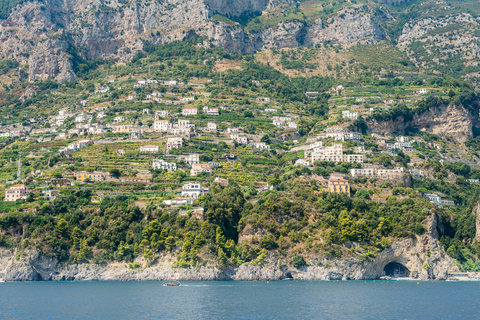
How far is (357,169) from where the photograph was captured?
93.6m

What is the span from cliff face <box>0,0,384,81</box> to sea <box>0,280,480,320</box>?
10035 centimetres

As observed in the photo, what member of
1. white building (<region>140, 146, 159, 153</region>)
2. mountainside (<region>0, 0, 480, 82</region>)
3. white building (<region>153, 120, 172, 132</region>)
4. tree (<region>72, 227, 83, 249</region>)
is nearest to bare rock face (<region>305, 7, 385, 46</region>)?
mountainside (<region>0, 0, 480, 82</region>)

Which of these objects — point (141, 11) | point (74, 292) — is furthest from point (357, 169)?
point (141, 11)

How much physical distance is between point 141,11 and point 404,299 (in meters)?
135

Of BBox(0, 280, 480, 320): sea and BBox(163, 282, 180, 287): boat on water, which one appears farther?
BBox(163, 282, 180, 287): boat on water

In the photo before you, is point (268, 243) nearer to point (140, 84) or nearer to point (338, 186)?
point (338, 186)

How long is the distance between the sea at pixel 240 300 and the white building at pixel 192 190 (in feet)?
53.5

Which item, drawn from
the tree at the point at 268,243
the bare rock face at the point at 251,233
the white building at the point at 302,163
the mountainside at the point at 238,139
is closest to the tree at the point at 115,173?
the mountainside at the point at 238,139

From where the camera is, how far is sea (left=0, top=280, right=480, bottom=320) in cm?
4953

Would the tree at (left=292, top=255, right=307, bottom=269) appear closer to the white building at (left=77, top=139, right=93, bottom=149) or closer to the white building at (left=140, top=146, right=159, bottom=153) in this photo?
the white building at (left=140, top=146, right=159, bottom=153)

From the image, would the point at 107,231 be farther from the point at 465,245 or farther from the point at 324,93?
the point at 324,93

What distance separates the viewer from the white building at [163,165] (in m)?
94.6

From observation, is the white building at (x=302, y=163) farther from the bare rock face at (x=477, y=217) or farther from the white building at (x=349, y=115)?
the bare rock face at (x=477, y=217)

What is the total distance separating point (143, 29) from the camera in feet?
546
